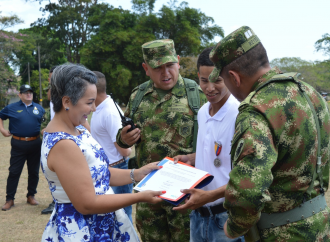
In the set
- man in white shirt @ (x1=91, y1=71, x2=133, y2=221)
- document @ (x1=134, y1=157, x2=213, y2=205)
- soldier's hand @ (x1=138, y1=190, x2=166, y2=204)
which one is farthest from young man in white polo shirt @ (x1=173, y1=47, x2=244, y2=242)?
man in white shirt @ (x1=91, y1=71, x2=133, y2=221)

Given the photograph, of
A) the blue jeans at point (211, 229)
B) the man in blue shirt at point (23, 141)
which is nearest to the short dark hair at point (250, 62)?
the blue jeans at point (211, 229)

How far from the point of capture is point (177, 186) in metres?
2.29

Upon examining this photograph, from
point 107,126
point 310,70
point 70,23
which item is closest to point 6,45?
point 70,23

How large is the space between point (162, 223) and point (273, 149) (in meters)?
1.84

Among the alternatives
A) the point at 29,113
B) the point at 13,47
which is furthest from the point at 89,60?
the point at 29,113

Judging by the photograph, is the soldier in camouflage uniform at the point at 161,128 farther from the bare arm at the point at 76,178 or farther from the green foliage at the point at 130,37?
the green foliage at the point at 130,37

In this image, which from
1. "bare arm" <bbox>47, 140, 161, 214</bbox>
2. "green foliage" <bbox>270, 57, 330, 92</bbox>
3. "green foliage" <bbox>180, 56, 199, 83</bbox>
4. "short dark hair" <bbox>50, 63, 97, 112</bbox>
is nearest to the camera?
"bare arm" <bbox>47, 140, 161, 214</bbox>

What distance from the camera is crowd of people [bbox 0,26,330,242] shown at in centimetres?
170

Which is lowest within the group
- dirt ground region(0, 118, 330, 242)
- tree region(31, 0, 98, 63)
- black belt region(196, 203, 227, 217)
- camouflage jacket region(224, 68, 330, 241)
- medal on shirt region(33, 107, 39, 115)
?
dirt ground region(0, 118, 330, 242)

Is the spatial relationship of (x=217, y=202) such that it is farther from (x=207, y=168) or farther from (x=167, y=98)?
(x=167, y=98)

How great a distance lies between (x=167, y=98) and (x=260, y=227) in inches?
69.4

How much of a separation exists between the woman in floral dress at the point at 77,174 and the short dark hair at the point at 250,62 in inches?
38.6

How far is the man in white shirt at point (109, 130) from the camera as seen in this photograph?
172 inches

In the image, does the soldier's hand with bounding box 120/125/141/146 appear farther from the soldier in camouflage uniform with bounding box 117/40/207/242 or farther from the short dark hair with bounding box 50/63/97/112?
the short dark hair with bounding box 50/63/97/112
